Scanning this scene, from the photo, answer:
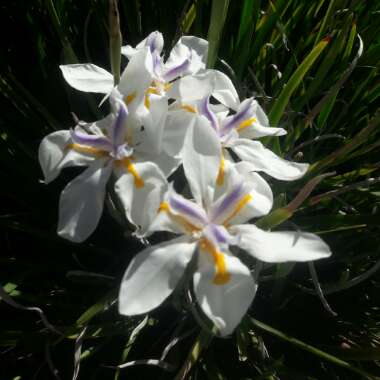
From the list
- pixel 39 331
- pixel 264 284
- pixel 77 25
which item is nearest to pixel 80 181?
pixel 39 331

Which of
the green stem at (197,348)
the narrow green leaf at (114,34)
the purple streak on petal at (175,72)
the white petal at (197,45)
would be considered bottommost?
the green stem at (197,348)

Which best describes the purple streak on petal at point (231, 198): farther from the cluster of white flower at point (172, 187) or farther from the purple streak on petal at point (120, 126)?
the purple streak on petal at point (120, 126)

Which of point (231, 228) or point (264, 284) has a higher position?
point (231, 228)

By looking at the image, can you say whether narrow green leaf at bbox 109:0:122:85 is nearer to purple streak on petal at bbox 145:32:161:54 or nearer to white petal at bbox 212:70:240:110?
purple streak on petal at bbox 145:32:161:54

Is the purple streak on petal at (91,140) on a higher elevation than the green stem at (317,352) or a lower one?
higher

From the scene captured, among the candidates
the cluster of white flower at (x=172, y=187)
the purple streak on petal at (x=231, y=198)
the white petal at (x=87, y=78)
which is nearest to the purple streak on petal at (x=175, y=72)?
the cluster of white flower at (x=172, y=187)

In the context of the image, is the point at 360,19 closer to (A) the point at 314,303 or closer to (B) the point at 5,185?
(A) the point at 314,303
